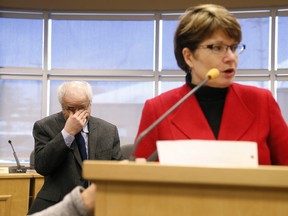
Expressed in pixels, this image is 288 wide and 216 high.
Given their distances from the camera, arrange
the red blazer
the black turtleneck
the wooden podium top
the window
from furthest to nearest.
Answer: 1. the window
2. the black turtleneck
3. the red blazer
4. the wooden podium top

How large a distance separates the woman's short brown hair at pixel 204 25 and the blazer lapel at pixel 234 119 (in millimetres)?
211

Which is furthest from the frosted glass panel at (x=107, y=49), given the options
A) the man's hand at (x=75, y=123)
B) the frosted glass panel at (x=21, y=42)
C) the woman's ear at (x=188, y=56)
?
the woman's ear at (x=188, y=56)

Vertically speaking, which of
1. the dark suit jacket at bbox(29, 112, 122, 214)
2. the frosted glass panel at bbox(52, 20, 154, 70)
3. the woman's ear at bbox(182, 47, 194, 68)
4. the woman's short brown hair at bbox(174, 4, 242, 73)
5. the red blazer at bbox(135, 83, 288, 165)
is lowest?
the dark suit jacket at bbox(29, 112, 122, 214)

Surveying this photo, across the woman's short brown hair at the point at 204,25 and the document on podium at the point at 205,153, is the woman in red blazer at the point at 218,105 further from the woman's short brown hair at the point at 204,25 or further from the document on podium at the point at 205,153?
the document on podium at the point at 205,153

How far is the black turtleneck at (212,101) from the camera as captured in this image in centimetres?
174

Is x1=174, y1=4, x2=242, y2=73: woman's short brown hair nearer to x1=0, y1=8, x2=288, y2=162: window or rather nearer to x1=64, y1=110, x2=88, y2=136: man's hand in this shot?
x1=64, y1=110, x2=88, y2=136: man's hand

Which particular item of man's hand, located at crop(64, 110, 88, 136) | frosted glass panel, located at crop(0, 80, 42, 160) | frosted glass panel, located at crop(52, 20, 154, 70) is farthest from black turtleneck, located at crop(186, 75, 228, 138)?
frosted glass panel, located at crop(0, 80, 42, 160)

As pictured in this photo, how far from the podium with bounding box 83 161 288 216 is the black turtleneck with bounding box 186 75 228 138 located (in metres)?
0.62

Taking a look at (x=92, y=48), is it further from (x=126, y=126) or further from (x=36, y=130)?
(x=36, y=130)

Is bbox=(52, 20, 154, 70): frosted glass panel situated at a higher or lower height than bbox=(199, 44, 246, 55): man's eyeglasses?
higher

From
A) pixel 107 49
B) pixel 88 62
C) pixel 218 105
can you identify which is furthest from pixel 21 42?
pixel 218 105

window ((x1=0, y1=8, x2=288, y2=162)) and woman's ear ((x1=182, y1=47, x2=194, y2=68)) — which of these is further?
window ((x1=0, y1=8, x2=288, y2=162))

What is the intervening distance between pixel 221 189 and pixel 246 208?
7 centimetres

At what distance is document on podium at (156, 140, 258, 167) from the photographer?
1.17 meters
